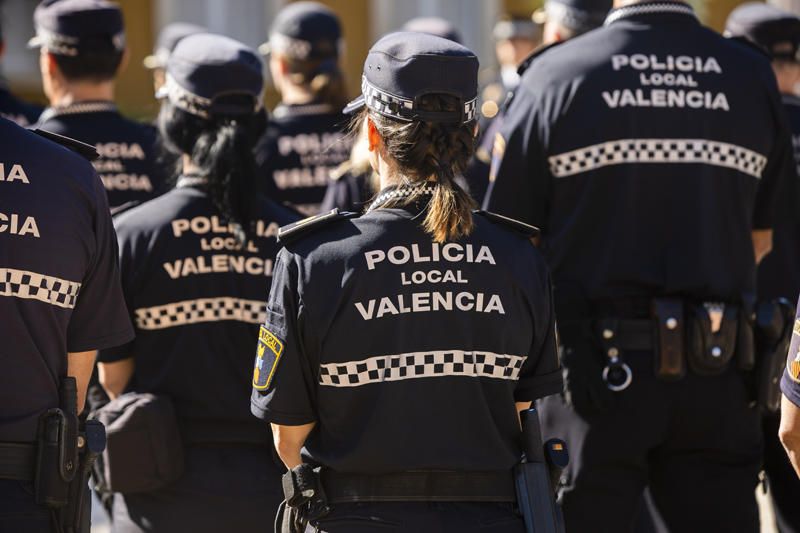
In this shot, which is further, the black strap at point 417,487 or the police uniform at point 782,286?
the police uniform at point 782,286

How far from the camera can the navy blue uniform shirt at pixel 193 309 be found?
11.8 feet

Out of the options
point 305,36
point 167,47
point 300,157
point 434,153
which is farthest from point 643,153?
point 167,47

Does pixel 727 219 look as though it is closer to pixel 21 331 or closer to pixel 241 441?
pixel 241 441

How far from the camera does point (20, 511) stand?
9.27 ft

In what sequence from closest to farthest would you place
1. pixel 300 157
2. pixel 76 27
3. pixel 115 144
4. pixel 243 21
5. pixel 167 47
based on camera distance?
pixel 76 27 → pixel 115 144 → pixel 300 157 → pixel 167 47 → pixel 243 21

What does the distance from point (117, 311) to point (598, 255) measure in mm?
1487

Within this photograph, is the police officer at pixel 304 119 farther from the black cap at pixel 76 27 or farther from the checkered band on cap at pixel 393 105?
the checkered band on cap at pixel 393 105

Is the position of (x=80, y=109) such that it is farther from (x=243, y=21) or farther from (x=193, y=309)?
(x=243, y=21)

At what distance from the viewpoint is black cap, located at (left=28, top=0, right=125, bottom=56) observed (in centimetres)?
484

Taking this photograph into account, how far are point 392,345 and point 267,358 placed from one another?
0.93 feet

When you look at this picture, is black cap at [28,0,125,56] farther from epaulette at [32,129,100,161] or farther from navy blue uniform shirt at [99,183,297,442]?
epaulette at [32,129,100,161]

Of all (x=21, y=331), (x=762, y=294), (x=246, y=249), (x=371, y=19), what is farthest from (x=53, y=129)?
(x=371, y=19)

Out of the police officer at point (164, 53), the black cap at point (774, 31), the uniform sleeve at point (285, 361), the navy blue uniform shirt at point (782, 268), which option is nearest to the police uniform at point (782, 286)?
the navy blue uniform shirt at point (782, 268)

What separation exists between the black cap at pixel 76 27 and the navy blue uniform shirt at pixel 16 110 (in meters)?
1.02
